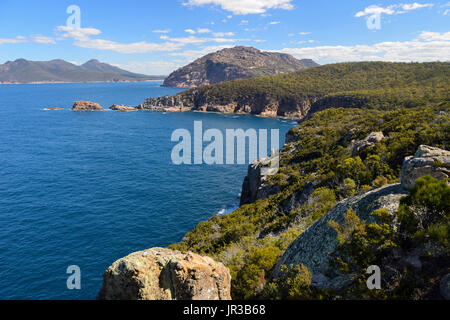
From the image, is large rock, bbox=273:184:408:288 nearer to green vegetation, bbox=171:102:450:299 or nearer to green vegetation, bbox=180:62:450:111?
green vegetation, bbox=171:102:450:299

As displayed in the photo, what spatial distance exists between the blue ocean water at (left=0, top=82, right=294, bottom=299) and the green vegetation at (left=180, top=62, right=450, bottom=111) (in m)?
79.4

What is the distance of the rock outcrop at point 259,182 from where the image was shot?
38.6 m

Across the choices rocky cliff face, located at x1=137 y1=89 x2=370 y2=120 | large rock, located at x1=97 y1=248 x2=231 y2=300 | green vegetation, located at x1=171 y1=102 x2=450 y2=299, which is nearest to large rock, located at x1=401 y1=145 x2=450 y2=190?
green vegetation, located at x1=171 y1=102 x2=450 y2=299

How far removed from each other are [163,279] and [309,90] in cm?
17260

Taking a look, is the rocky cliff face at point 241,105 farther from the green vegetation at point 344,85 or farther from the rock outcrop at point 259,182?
the rock outcrop at point 259,182

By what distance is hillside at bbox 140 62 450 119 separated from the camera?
128 m

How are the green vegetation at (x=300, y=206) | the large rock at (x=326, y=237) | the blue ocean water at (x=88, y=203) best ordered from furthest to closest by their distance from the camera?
the blue ocean water at (x=88, y=203) → the green vegetation at (x=300, y=206) → the large rock at (x=326, y=237)

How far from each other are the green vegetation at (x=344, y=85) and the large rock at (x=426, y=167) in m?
99.2

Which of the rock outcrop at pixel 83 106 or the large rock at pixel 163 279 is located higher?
the rock outcrop at pixel 83 106

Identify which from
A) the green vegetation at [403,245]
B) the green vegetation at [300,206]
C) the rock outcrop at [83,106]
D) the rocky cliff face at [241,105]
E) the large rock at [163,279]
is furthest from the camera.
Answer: the rock outcrop at [83,106]

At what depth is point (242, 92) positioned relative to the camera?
182m

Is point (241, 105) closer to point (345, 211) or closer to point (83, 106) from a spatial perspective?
point (83, 106)

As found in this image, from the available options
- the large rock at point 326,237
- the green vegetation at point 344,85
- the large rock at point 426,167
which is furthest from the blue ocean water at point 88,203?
the green vegetation at point 344,85
